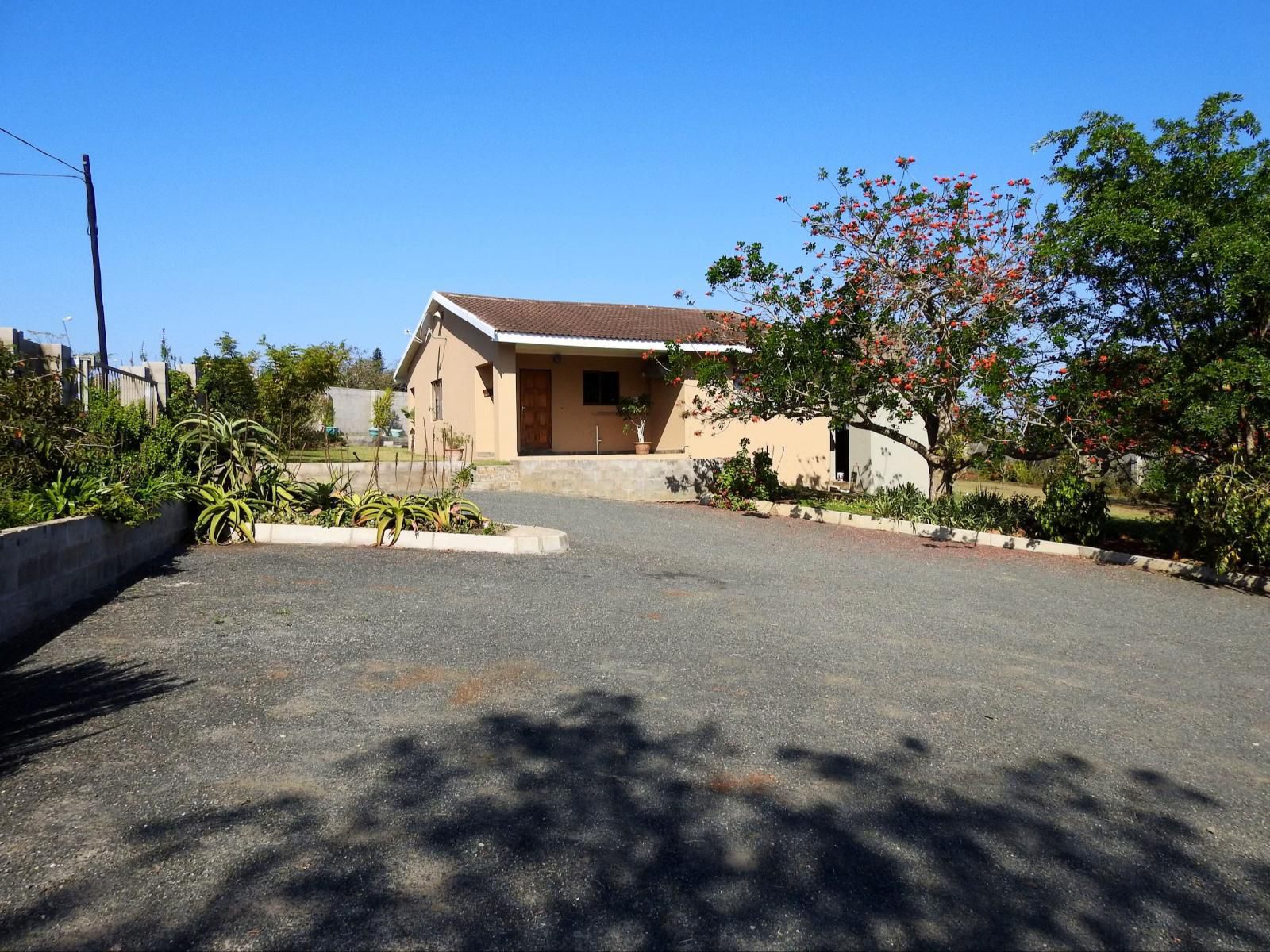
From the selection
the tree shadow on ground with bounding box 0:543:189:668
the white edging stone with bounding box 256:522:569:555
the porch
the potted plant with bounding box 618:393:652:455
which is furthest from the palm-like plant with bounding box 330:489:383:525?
the potted plant with bounding box 618:393:652:455

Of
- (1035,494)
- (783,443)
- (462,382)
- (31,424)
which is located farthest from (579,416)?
(31,424)

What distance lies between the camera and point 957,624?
27.1ft

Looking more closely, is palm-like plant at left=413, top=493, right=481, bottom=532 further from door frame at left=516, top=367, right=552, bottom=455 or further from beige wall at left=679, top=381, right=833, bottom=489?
door frame at left=516, top=367, right=552, bottom=455

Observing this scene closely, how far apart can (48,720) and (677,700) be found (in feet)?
10.7

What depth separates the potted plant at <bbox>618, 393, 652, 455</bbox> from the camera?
2292 cm

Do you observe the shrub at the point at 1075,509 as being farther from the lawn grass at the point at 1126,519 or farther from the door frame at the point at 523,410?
the door frame at the point at 523,410

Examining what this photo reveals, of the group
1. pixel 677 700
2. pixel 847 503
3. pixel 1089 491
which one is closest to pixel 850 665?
pixel 677 700

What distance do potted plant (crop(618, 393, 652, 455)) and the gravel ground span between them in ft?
48.6

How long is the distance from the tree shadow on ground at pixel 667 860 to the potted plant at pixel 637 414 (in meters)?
18.4

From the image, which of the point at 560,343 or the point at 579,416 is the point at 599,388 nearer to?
the point at 579,416

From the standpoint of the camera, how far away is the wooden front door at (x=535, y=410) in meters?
23.0

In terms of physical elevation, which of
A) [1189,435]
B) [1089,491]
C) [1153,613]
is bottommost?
[1153,613]

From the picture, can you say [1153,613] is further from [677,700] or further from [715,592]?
[677,700]

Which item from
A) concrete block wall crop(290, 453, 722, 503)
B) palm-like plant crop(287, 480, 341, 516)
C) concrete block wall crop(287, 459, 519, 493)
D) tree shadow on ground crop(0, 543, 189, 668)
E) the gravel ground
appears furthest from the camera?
concrete block wall crop(290, 453, 722, 503)
